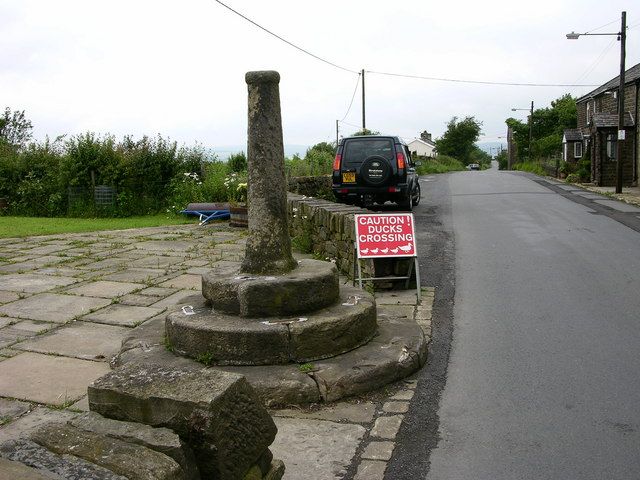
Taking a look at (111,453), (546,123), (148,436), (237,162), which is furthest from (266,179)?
(546,123)

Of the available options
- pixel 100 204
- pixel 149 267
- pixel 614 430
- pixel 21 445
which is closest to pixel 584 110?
pixel 100 204

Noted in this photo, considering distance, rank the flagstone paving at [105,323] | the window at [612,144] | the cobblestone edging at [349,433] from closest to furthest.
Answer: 1. the cobblestone edging at [349,433]
2. the flagstone paving at [105,323]
3. the window at [612,144]

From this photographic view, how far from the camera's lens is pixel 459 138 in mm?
88188

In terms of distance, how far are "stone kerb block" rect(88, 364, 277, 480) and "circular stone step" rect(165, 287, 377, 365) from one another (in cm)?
172

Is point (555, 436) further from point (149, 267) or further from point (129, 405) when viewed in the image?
point (149, 267)

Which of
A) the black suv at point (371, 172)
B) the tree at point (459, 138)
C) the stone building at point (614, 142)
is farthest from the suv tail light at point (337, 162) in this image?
the tree at point (459, 138)

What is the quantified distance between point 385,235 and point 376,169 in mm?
7051

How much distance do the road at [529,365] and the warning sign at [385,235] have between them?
0.78 metres

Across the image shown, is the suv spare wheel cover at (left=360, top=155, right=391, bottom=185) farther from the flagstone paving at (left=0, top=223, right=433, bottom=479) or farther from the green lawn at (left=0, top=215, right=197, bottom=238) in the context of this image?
the green lawn at (left=0, top=215, right=197, bottom=238)

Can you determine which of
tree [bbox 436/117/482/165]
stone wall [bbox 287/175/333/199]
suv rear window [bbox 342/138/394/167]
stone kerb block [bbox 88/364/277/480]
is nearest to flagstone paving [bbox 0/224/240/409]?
stone kerb block [bbox 88/364/277/480]

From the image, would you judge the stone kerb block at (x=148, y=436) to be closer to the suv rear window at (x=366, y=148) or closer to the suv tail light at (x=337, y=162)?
the suv tail light at (x=337, y=162)

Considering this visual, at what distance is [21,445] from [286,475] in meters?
1.60

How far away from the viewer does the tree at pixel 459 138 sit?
87588 mm

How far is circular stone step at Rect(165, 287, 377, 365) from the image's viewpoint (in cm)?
460
